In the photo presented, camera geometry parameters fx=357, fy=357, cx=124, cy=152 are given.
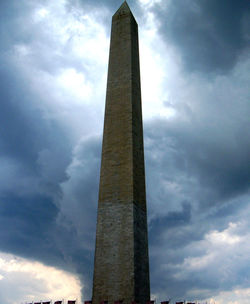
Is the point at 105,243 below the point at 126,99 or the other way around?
below

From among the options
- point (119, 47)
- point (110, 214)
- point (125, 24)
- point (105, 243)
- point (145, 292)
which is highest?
point (125, 24)

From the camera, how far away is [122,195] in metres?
20.4

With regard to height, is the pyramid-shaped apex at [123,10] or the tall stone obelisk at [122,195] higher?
the pyramid-shaped apex at [123,10]

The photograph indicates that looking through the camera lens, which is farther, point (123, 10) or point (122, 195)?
point (123, 10)

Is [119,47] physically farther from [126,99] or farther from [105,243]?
[105,243]

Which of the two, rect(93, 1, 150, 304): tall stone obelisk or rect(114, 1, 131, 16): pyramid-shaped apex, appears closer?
rect(93, 1, 150, 304): tall stone obelisk

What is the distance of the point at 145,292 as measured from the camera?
1888 cm

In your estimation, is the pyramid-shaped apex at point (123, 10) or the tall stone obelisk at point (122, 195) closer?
the tall stone obelisk at point (122, 195)

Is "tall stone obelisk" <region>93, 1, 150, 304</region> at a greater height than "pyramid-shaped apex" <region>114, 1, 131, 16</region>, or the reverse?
"pyramid-shaped apex" <region>114, 1, 131, 16</region>

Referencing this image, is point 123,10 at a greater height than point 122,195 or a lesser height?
greater

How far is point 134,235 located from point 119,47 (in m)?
14.1

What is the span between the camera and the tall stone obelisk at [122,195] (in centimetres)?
1847

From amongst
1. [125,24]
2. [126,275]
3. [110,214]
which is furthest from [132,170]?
[125,24]

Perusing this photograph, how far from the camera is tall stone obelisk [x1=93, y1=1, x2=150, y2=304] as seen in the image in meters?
18.5
